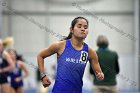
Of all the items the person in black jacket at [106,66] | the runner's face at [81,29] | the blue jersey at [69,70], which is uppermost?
the runner's face at [81,29]

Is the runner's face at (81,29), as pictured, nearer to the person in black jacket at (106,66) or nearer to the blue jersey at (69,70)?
the blue jersey at (69,70)

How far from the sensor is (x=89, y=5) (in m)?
28.2

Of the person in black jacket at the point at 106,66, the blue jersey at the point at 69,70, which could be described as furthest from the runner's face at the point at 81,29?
the person in black jacket at the point at 106,66

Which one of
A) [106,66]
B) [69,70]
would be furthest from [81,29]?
[106,66]

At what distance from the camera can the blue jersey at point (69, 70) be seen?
6266 millimetres

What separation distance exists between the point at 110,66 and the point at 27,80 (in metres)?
19.1

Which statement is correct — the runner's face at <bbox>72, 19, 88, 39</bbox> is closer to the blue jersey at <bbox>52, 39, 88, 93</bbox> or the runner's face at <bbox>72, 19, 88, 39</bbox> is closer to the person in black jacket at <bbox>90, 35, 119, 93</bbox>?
the blue jersey at <bbox>52, 39, 88, 93</bbox>

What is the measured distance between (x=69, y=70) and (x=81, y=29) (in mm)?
573

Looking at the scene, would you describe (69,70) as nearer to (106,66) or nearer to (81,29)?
(81,29)

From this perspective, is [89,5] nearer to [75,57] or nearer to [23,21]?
[23,21]

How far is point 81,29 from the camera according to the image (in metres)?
6.26

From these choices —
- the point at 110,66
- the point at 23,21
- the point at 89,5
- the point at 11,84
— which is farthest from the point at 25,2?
the point at 110,66

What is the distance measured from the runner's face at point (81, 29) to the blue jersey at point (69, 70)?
20 cm

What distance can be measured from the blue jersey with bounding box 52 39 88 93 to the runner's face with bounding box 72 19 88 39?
0.20 m
